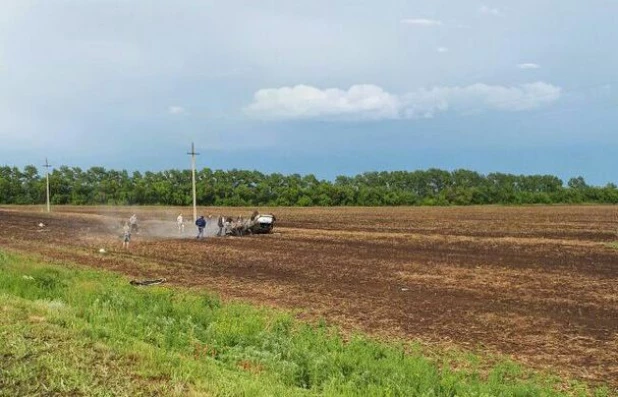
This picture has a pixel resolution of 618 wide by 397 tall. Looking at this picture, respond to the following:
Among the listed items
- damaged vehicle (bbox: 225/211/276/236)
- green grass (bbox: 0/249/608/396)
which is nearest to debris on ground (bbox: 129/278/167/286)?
green grass (bbox: 0/249/608/396)

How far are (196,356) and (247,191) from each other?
113190mm

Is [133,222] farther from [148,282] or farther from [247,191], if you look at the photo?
[247,191]

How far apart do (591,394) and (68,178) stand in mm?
129343

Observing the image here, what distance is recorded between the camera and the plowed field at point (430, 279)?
1244cm

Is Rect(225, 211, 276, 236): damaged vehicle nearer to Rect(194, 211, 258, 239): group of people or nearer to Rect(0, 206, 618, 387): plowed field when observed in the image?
Rect(194, 211, 258, 239): group of people

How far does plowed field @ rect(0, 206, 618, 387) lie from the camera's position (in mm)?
12438

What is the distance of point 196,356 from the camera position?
27.4 ft

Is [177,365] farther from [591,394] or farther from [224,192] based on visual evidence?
[224,192]

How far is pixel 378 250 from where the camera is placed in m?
31.4

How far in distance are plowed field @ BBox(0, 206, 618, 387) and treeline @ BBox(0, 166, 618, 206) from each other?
255 ft

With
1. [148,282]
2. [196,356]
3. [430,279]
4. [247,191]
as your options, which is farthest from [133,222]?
[247,191]

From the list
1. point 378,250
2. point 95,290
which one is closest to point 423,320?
point 95,290

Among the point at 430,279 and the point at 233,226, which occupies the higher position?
the point at 233,226

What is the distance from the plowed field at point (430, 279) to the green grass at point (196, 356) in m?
1.83
